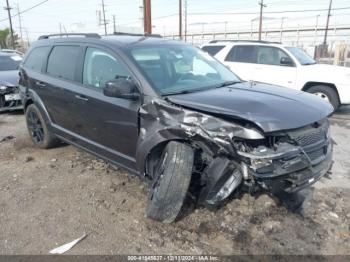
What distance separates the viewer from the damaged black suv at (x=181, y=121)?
2.81 meters

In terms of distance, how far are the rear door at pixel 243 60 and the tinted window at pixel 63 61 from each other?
5504 mm

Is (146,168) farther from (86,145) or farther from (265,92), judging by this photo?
(265,92)

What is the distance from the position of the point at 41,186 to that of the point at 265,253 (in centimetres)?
284

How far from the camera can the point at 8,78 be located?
27.7 ft

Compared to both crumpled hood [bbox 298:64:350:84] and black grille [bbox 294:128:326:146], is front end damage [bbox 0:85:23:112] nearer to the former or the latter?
crumpled hood [bbox 298:64:350:84]

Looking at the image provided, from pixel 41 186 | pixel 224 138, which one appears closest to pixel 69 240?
pixel 41 186

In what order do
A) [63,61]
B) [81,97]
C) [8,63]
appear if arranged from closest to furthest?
1. [81,97]
2. [63,61]
3. [8,63]

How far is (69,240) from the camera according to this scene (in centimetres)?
309

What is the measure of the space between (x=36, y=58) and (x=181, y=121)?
3.42 metres

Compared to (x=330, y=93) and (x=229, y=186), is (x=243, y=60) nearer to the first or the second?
(x=330, y=93)

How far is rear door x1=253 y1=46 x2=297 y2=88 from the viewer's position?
8.48m

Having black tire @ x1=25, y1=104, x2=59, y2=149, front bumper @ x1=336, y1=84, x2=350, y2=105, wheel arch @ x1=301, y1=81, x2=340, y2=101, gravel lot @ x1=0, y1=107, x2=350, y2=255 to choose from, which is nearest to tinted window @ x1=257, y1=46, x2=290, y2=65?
wheel arch @ x1=301, y1=81, x2=340, y2=101

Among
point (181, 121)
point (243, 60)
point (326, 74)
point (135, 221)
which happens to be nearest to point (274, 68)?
point (243, 60)

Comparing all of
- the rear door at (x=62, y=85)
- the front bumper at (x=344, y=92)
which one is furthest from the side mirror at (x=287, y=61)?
the rear door at (x=62, y=85)
